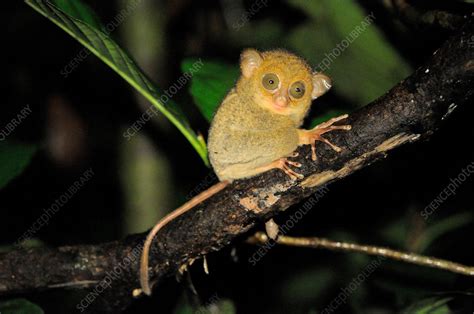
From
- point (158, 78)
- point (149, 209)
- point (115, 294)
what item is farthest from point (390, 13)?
point (115, 294)

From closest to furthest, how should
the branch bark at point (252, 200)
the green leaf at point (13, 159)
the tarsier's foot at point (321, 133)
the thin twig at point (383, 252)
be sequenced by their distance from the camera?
the branch bark at point (252, 200), the tarsier's foot at point (321, 133), the thin twig at point (383, 252), the green leaf at point (13, 159)

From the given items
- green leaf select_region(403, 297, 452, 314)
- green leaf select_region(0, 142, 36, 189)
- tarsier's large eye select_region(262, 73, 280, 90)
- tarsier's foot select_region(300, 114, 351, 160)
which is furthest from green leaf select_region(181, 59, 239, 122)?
green leaf select_region(403, 297, 452, 314)

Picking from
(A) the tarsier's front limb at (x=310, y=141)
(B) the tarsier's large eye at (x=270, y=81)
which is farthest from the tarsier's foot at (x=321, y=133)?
(B) the tarsier's large eye at (x=270, y=81)

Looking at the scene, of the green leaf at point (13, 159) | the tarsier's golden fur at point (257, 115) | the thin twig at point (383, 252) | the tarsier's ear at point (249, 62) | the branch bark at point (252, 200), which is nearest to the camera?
the branch bark at point (252, 200)

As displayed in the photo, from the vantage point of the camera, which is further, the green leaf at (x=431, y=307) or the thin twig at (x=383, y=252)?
the green leaf at (x=431, y=307)

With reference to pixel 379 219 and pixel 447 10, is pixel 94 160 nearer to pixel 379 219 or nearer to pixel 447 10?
pixel 379 219

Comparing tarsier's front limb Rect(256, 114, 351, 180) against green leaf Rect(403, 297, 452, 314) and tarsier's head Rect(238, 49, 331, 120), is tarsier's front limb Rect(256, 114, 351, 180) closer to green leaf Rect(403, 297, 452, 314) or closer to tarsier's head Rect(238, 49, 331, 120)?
tarsier's head Rect(238, 49, 331, 120)

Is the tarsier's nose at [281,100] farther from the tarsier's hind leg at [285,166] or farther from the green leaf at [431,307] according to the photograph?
the green leaf at [431,307]
